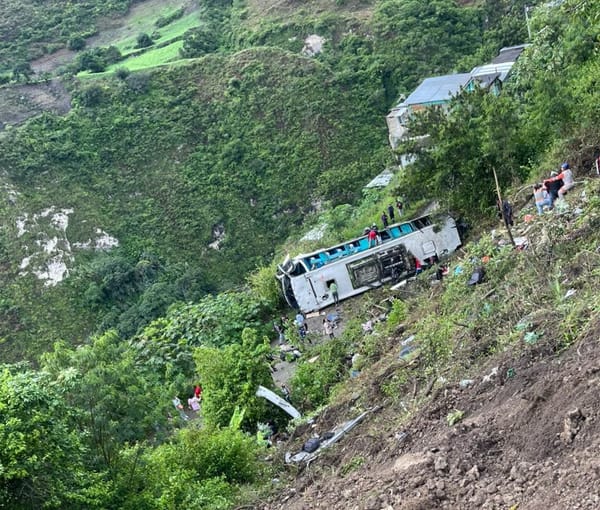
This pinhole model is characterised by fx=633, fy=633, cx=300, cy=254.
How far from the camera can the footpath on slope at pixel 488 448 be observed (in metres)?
4.50

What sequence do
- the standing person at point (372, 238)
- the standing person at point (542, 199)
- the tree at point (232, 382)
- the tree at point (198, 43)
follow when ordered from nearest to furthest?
the tree at point (232, 382)
the standing person at point (542, 199)
the standing person at point (372, 238)
the tree at point (198, 43)

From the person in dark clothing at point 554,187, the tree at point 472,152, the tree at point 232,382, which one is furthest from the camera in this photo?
the tree at point 472,152

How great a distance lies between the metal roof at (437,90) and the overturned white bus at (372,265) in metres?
12.6

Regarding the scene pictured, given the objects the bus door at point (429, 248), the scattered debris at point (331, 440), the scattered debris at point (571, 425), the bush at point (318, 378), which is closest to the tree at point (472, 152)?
the bus door at point (429, 248)

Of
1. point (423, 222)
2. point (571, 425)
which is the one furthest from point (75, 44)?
point (571, 425)

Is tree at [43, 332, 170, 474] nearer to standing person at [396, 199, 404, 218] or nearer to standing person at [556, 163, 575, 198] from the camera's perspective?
standing person at [556, 163, 575, 198]

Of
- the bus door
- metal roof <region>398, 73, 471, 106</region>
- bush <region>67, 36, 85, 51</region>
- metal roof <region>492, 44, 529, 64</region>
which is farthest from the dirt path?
bush <region>67, 36, 85, 51</region>

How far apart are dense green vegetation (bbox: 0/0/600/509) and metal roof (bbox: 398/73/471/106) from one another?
4.92 meters

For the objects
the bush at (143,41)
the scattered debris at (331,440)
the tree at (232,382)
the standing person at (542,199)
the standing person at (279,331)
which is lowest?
the standing person at (279,331)

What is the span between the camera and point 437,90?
29.3 metres

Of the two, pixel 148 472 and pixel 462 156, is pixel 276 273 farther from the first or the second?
pixel 148 472

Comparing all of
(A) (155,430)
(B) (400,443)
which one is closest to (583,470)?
(B) (400,443)

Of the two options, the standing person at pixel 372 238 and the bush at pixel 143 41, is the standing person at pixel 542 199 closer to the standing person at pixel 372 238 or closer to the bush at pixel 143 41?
the standing person at pixel 372 238

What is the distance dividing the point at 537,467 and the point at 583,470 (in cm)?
48
